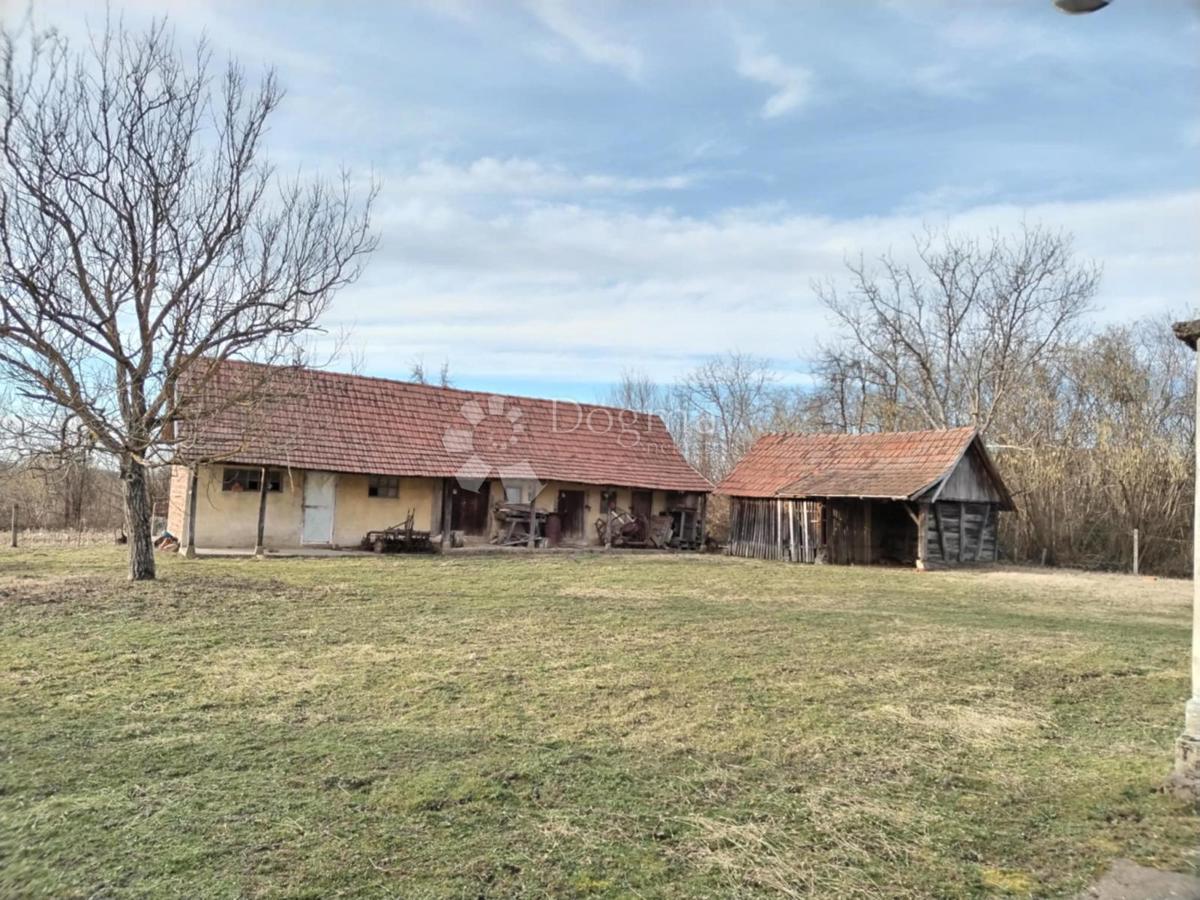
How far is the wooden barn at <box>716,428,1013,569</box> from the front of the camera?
20625 millimetres

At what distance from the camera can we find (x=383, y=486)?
2039 cm

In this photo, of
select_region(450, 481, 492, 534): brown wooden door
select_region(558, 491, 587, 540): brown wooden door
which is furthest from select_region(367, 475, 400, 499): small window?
select_region(558, 491, 587, 540): brown wooden door

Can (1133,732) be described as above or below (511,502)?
below

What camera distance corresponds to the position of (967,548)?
2205 centimetres

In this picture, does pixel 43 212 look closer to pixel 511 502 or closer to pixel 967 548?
pixel 511 502

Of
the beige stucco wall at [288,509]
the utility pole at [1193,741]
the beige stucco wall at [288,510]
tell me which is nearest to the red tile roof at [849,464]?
the beige stucco wall at [288,509]

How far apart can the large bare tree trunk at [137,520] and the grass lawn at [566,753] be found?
5.77ft

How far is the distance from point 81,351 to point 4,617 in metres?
4.37

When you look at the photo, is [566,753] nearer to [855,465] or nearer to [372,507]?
[372,507]

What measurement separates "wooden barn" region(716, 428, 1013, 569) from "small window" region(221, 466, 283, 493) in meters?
12.9

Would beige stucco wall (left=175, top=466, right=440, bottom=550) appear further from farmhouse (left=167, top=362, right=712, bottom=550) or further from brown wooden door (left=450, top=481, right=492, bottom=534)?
brown wooden door (left=450, top=481, right=492, bottom=534)

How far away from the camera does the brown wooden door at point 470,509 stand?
69.9 ft

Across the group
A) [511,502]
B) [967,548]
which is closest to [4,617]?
[511,502]

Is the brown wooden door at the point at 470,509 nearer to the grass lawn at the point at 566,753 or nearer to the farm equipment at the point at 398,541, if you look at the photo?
the farm equipment at the point at 398,541
